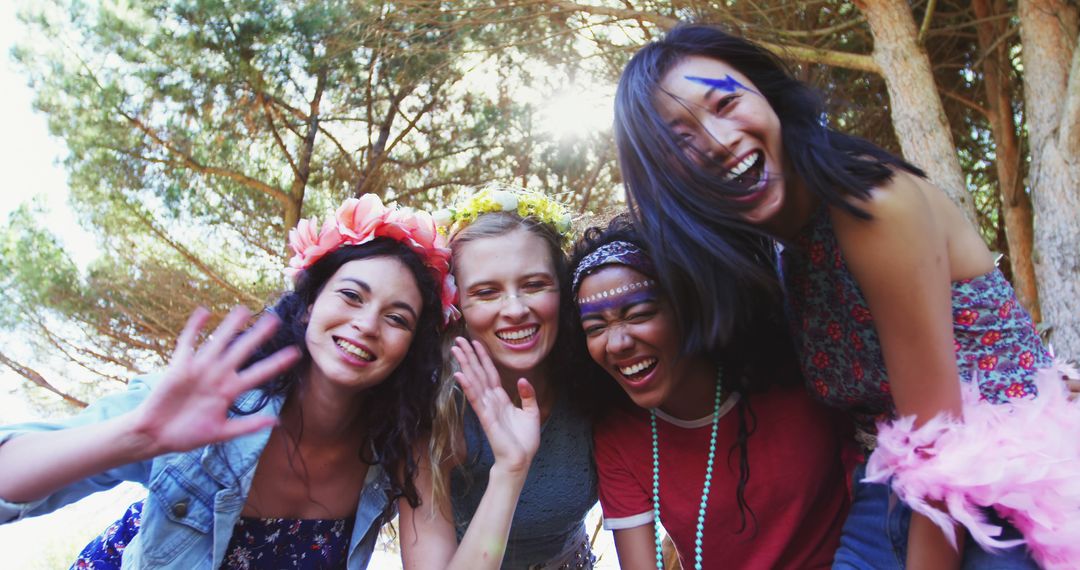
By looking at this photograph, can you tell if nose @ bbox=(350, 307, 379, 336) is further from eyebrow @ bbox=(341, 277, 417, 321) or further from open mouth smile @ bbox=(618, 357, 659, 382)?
open mouth smile @ bbox=(618, 357, 659, 382)

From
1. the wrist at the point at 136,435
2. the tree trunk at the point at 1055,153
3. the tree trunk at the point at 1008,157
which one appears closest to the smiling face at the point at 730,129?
the wrist at the point at 136,435

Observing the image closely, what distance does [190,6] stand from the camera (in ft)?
21.7

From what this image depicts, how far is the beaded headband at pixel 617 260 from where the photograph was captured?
2219 millimetres

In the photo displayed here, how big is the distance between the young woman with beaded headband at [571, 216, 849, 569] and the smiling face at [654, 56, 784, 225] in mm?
539

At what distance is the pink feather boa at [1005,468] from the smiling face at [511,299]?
44.5 inches

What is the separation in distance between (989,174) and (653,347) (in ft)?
16.9

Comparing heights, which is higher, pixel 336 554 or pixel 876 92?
pixel 876 92

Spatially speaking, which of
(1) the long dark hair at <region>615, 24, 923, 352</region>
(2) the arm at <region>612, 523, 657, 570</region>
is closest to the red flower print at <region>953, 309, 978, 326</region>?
(1) the long dark hair at <region>615, 24, 923, 352</region>

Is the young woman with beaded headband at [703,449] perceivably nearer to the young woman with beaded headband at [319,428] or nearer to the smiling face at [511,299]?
the smiling face at [511,299]

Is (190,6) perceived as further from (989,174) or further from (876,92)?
(989,174)

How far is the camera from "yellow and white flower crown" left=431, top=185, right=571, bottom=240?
8.77 ft

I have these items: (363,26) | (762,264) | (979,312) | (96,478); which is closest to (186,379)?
(96,478)

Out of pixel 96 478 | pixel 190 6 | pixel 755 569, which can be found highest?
pixel 190 6

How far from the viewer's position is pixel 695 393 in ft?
7.52
